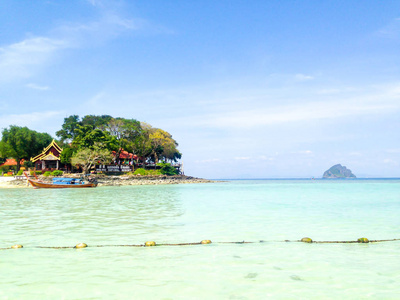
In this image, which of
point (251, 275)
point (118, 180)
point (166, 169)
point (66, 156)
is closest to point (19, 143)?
point (66, 156)

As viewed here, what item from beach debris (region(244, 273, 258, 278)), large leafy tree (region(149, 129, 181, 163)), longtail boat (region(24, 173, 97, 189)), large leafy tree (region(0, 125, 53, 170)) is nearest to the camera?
beach debris (region(244, 273, 258, 278))

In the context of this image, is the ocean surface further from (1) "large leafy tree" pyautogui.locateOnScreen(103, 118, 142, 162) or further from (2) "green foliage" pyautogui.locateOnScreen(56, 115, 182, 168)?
(1) "large leafy tree" pyautogui.locateOnScreen(103, 118, 142, 162)

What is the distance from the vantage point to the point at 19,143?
62.5m

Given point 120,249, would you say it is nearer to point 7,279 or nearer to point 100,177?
point 7,279

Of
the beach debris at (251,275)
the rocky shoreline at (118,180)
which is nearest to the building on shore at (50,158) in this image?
the rocky shoreline at (118,180)

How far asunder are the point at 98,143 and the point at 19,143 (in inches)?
→ 722

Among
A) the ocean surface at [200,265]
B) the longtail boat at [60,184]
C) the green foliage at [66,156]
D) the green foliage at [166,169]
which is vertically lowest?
the longtail boat at [60,184]

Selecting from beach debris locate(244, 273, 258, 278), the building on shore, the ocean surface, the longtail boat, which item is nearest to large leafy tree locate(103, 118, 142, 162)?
the building on shore

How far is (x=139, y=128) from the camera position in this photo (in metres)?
66.5

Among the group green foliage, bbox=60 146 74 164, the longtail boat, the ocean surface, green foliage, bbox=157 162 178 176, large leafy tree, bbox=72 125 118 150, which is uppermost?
large leafy tree, bbox=72 125 118 150

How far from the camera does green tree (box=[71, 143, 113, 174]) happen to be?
54344 millimetres

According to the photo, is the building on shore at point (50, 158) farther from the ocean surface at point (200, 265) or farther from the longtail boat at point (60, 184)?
the ocean surface at point (200, 265)

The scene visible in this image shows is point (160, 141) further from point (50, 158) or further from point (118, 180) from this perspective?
point (50, 158)

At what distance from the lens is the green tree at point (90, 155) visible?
54.3 metres
